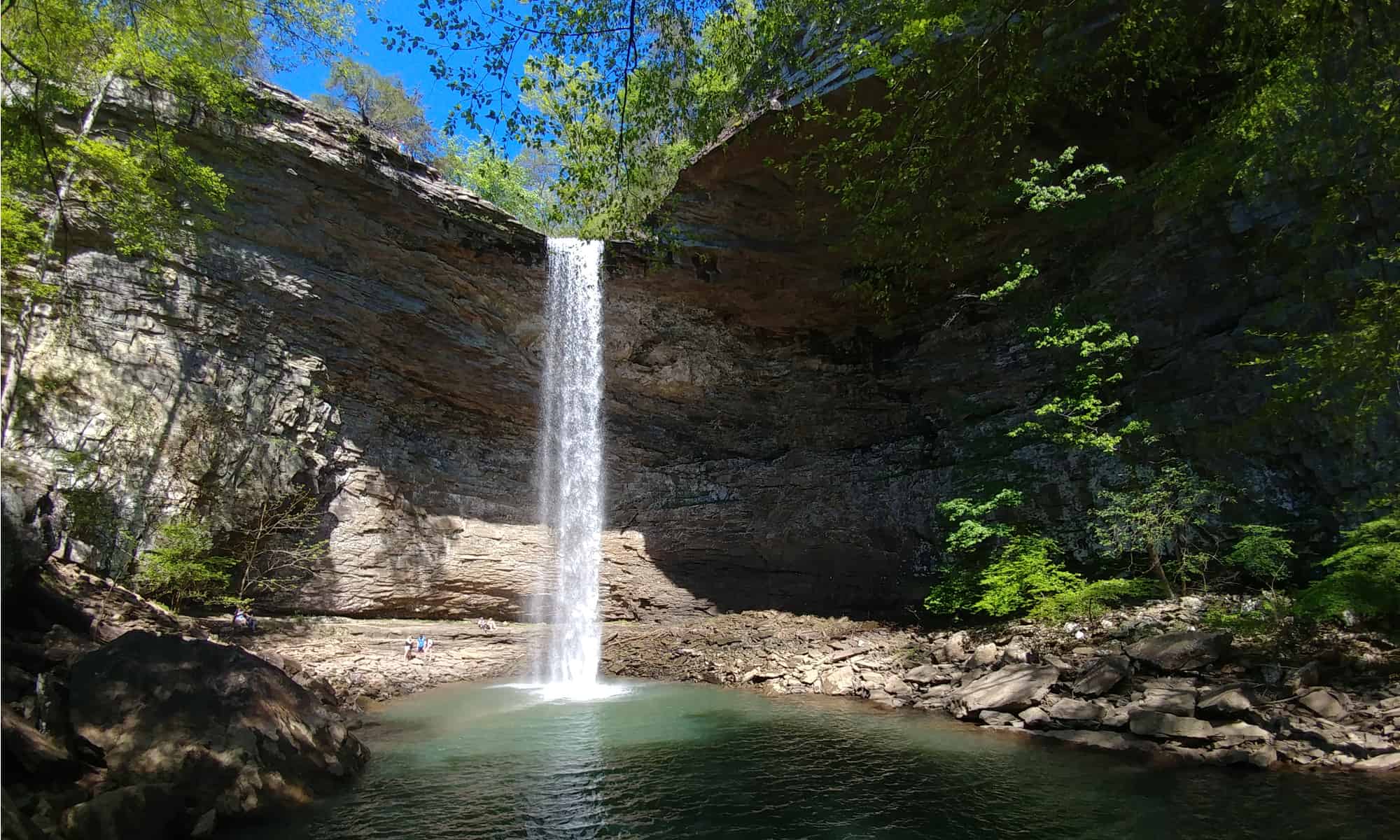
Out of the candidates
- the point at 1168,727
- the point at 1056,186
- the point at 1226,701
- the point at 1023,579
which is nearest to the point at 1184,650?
the point at 1226,701

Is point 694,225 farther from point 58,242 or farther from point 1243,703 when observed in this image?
point 1243,703

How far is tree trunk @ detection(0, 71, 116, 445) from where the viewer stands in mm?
9727

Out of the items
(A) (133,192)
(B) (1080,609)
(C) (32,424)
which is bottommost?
(B) (1080,609)

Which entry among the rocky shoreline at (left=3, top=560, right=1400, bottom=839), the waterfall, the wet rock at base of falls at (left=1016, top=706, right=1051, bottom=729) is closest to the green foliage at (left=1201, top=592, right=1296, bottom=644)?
the rocky shoreline at (left=3, top=560, right=1400, bottom=839)

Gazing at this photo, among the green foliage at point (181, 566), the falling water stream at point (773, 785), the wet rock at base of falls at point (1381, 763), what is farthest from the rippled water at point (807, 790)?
the green foliage at point (181, 566)

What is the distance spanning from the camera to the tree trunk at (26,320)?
973 centimetres

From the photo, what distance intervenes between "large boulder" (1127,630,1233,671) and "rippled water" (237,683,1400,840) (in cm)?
200

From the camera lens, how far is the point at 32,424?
10.7m

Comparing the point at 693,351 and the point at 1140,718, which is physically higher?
the point at 693,351

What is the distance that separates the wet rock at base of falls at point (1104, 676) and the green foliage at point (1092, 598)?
232 cm

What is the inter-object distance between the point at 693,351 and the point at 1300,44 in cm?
1416

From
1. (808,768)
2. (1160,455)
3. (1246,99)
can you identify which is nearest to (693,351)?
(1160,455)

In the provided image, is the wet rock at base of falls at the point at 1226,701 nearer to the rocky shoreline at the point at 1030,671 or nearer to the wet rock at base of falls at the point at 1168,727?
the rocky shoreline at the point at 1030,671

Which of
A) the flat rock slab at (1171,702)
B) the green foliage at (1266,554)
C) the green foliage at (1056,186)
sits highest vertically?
the green foliage at (1056,186)
